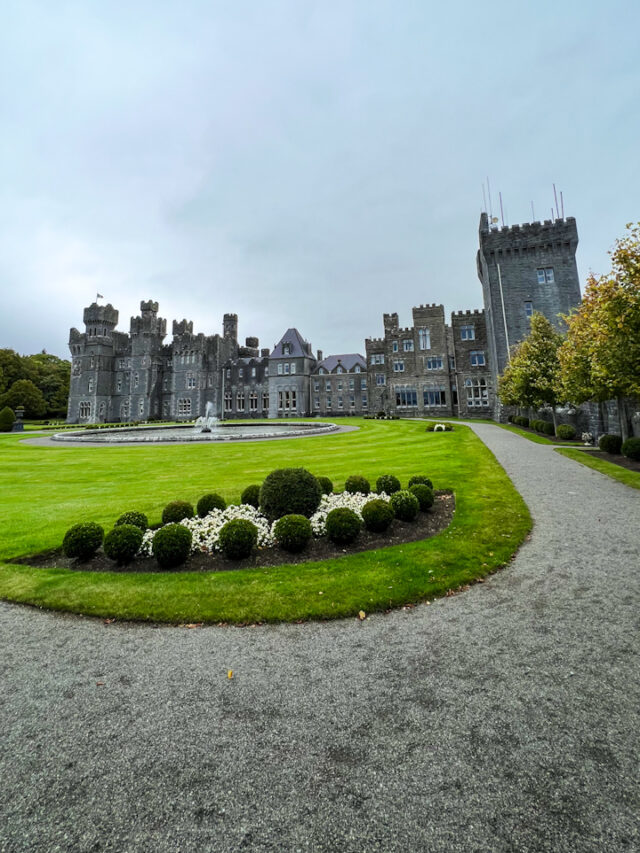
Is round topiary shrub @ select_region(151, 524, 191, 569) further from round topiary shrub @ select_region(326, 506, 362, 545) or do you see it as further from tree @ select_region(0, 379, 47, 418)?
tree @ select_region(0, 379, 47, 418)

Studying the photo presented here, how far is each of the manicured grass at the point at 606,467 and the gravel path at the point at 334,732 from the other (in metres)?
10.2

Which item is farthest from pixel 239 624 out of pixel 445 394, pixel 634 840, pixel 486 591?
pixel 445 394

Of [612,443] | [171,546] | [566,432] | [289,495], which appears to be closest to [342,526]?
[289,495]

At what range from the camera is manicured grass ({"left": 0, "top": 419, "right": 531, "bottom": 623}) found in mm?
6016

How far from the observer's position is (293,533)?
8062 millimetres

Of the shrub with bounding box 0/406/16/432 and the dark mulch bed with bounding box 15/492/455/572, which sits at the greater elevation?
the shrub with bounding box 0/406/16/432

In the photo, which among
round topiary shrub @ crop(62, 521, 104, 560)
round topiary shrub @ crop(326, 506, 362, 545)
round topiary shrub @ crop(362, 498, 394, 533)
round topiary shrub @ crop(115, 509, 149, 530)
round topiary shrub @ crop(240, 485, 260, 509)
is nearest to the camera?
round topiary shrub @ crop(62, 521, 104, 560)

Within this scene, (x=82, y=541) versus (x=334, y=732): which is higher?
(x=82, y=541)

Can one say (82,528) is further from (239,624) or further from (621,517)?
(621,517)

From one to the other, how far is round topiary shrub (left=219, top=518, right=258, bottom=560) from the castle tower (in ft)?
160

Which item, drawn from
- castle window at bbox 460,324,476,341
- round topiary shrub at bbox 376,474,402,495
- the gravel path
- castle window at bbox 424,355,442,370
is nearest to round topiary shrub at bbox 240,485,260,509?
round topiary shrub at bbox 376,474,402,495

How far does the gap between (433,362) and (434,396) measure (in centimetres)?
526

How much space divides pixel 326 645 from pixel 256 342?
90212 mm

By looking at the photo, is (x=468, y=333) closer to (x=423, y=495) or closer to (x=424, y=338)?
(x=424, y=338)
